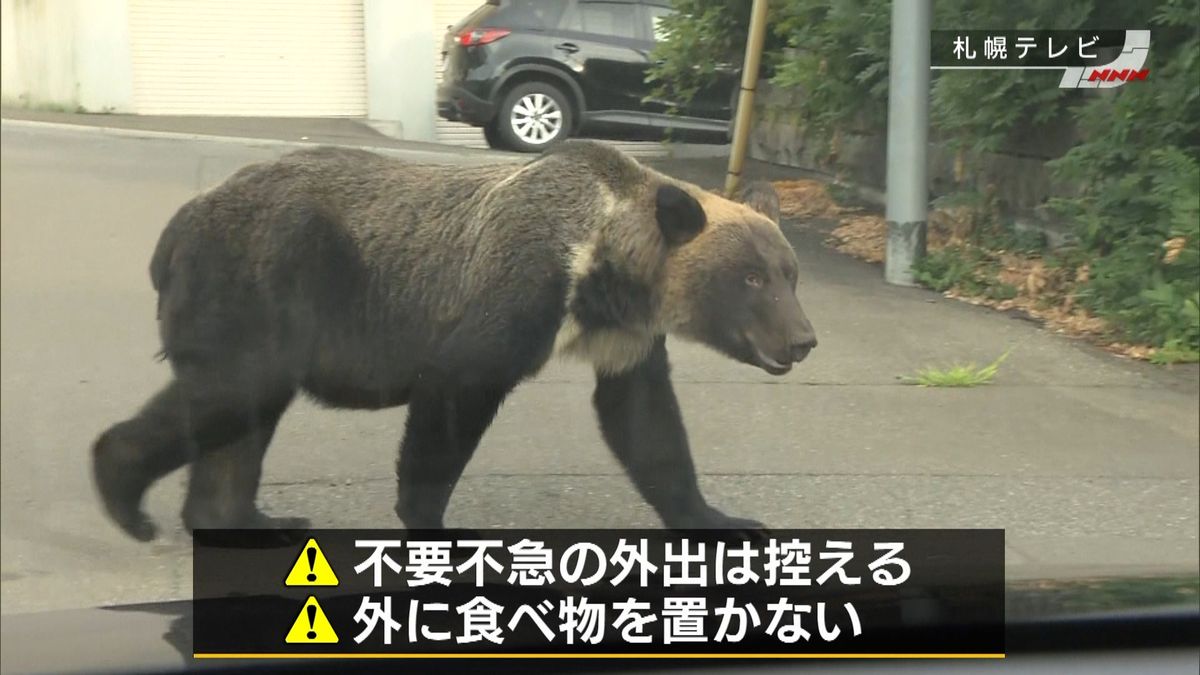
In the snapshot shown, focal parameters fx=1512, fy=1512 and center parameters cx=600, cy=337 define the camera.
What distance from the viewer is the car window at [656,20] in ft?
10.5

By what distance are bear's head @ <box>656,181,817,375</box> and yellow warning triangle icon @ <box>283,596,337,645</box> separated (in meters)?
1.04

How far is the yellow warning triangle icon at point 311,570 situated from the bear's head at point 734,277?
0.94m

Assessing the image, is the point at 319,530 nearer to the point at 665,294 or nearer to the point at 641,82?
the point at 665,294

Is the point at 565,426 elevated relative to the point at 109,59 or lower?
lower

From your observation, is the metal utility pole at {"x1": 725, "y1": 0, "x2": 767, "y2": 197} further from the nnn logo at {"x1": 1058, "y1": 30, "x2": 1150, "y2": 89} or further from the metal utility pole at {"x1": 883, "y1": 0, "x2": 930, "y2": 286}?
the nnn logo at {"x1": 1058, "y1": 30, "x2": 1150, "y2": 89}

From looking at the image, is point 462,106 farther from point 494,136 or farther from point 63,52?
point 63,52

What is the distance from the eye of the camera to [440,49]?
3.20m

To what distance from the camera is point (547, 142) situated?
329 cm

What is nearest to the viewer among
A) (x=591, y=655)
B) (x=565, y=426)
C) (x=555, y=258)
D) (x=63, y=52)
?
(x=591, y=655)

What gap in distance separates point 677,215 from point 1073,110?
1.01 m

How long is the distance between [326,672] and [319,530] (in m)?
0.40

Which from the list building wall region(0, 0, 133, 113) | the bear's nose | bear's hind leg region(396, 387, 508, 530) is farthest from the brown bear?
building wall region(0, 0, 133, 113)

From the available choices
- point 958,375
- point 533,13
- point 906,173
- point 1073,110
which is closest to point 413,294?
point 533,13

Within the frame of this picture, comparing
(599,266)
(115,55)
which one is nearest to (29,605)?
(115,55)
